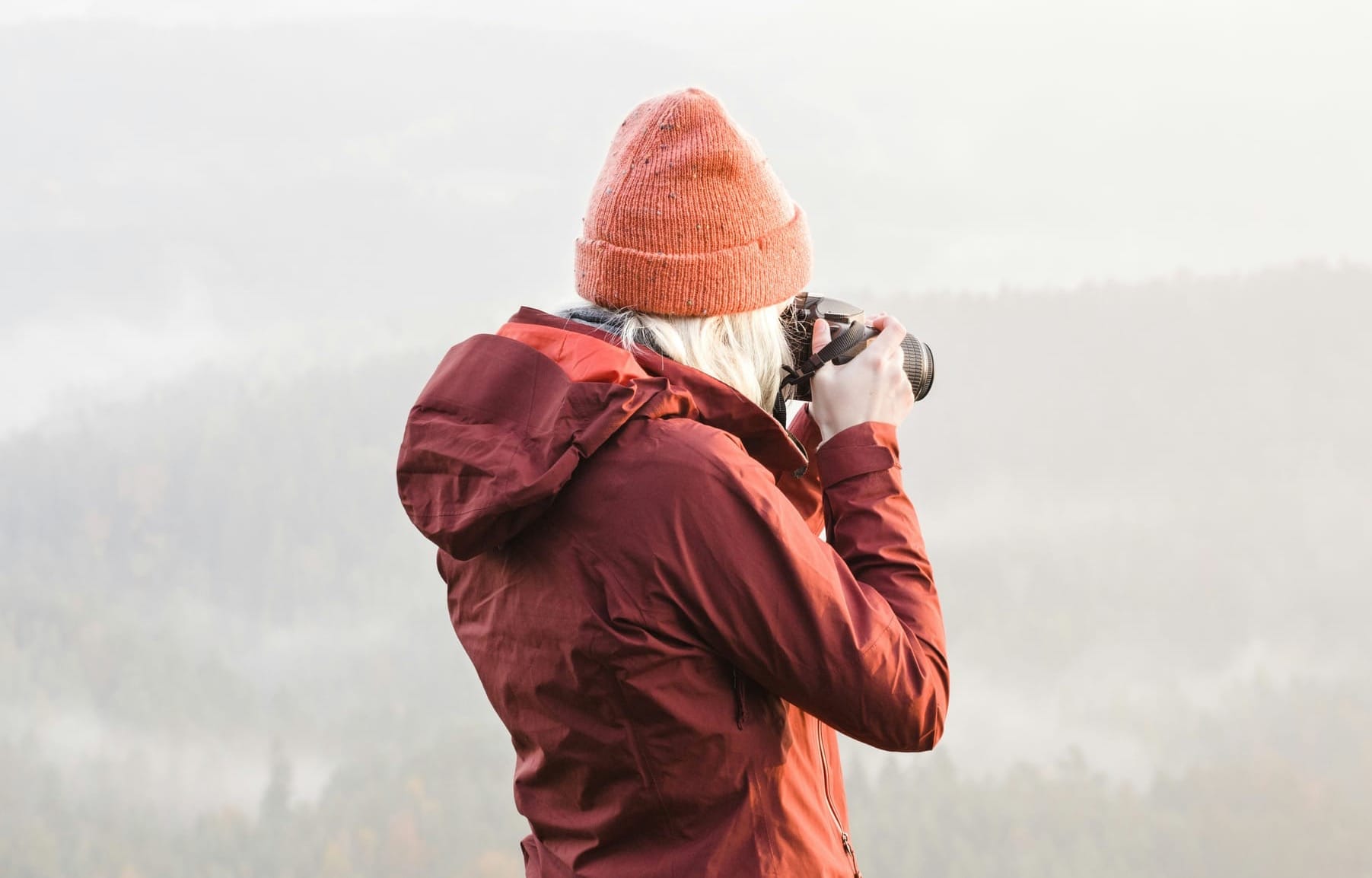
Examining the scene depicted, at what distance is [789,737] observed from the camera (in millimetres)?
1045

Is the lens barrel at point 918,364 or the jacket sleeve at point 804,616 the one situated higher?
the lens barrel at point 918,364

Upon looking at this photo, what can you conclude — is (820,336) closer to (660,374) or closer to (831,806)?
(660,374)

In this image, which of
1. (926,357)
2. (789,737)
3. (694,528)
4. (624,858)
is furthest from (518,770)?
(926,357)

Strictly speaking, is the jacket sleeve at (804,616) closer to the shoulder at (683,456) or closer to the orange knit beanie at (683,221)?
the shoulder at (683,456)

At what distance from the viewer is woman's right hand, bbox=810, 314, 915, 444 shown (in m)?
1.14

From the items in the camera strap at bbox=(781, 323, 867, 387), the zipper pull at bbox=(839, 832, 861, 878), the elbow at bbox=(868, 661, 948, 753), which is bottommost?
the zipper pull at bbox=(839, 832, 861, 878)

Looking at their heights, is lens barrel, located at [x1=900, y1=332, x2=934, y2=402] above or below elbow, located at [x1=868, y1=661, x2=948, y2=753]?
above

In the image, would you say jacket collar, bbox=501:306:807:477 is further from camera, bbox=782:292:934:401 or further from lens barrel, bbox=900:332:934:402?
lens barrel, bbox=900:332:934:402

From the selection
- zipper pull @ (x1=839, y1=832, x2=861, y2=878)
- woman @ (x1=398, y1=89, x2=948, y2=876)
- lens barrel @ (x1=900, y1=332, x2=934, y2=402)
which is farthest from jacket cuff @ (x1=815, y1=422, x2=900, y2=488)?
zipper pull @ (x1=839, y1=832, x2=861, y2=878)

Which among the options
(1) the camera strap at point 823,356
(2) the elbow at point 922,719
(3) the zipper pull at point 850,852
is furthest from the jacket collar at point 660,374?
(3) the zipper pull at point 850,852

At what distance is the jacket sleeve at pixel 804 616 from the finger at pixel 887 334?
0.75 feet

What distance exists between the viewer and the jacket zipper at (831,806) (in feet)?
3.67

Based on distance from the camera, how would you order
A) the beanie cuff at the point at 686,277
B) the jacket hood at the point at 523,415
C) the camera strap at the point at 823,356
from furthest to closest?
the camera strap at the point at 823,356
the beanie cuff at the point at 686,277
the jacket hood at the point at 523,415

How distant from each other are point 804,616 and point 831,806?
28 centimetres
